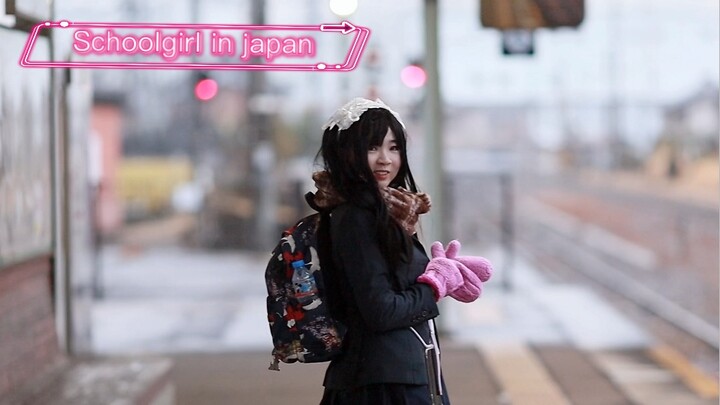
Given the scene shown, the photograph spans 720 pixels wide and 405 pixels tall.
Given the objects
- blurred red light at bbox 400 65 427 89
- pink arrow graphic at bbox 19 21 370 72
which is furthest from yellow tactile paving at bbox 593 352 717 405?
pink arrow graphic at bbox 19 21 370 72

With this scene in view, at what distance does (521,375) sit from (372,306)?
377cm

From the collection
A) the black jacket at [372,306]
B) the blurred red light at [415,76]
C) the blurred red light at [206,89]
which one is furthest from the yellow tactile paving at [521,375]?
the black jacket at [372,306]

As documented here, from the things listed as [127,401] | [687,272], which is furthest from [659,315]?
[127,401]

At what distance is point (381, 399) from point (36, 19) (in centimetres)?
239

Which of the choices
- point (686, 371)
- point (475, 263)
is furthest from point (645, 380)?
point (475, 263)

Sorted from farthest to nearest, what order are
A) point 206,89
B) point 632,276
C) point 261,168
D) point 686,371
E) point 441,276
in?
point 632,276 < point 261,168 < point 206,89 < point 686,371 < point 441,276

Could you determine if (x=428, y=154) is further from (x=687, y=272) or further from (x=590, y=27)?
(x=590, y=27)

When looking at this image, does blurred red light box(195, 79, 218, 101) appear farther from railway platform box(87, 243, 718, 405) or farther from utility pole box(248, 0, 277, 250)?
utility pole box(248, 0, 277, 250)

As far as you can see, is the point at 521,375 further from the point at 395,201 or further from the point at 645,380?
the point at 395,201

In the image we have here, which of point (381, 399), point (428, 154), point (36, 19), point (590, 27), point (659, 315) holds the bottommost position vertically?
point (659, 315)

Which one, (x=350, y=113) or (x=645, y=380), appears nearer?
(x=350, y=113)

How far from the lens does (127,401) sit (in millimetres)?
4402

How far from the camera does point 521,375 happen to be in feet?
20.0

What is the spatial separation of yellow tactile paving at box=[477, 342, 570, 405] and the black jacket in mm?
2982
